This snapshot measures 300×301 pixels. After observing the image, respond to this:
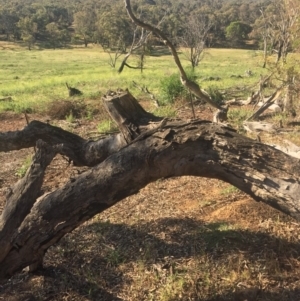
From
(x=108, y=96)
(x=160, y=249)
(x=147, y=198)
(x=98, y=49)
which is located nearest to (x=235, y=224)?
(x=160, y=249)

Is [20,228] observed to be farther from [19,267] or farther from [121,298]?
[121,298]

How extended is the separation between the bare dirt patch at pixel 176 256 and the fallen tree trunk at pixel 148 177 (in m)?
0.46

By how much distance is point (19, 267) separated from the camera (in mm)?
3109

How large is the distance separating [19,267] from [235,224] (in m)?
2.12

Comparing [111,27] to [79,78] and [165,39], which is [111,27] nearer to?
[79,78]

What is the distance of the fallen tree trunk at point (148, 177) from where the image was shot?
3.04 meters

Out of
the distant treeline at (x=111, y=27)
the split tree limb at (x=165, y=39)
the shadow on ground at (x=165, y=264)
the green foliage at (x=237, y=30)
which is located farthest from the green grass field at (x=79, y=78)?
the shadow on ground at (x=165, y=264)

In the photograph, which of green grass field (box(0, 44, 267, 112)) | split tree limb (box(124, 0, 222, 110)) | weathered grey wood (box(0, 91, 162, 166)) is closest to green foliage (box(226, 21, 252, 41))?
green grass field (box(0, 44, 267, 112))

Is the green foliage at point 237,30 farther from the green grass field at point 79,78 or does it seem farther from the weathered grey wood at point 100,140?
the weathered grey wood at point 100,140

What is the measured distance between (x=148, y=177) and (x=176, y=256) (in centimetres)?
91

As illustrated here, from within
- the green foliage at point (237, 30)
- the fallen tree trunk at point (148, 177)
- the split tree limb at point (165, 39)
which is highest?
the green foliage at point (237, 30)

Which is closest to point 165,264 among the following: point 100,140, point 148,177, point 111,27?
point 148,177

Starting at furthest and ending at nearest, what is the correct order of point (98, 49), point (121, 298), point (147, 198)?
point (98, 49) → point (147, 198) → point (121, 298)

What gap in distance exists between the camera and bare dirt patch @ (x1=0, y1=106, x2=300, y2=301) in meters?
3.29
